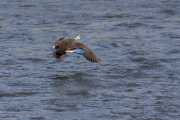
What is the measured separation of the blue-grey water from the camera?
7.96m

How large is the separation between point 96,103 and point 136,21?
6.36 meters

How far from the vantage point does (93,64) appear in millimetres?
10742

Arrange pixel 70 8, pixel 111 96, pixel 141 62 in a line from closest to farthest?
1. pixel 111 96
2. pixel 141 62
3. pixel 70 8

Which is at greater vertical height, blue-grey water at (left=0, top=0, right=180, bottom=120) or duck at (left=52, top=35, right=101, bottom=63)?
duck at (left=52, top=35, right=101, bottom=63)

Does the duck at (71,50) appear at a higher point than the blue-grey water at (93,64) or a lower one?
Result: higher

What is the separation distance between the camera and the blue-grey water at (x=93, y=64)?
313 inches

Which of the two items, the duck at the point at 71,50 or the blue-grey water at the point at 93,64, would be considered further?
the duck at the point at 71,50

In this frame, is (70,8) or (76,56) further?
(70,8)

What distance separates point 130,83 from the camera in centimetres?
930

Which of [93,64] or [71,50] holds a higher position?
[71,50]

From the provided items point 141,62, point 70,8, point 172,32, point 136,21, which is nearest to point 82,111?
point 141,62

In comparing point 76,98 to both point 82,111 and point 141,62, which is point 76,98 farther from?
point 141,62

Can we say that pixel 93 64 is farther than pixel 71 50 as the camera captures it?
Yes

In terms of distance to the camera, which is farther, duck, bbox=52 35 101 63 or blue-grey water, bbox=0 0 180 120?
duck, bbox=52 35 101 63
